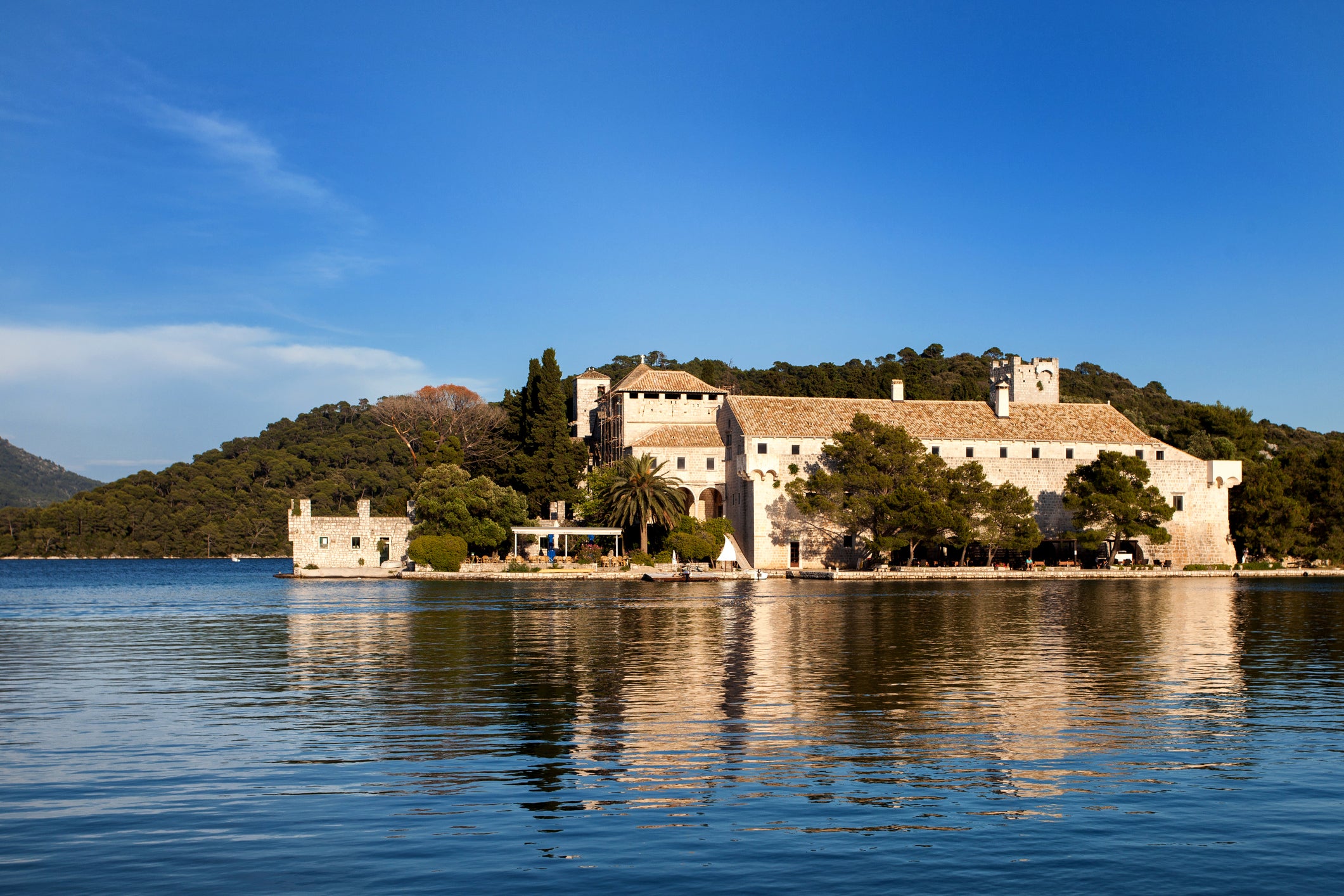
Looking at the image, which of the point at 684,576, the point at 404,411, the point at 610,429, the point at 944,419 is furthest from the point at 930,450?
the point at 404,411

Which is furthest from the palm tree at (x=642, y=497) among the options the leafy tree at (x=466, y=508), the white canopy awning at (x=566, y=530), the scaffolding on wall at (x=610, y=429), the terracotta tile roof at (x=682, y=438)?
the scaffolding on wall at (x=610, y=429)

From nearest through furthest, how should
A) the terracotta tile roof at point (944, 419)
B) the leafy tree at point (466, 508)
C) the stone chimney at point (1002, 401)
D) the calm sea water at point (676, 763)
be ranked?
the calm sea water at point (676, 763)
the leafy tree at point (466, 508)
the terracotta tile roof at point (944, 419)
the stone chimney at point (1002, 401)

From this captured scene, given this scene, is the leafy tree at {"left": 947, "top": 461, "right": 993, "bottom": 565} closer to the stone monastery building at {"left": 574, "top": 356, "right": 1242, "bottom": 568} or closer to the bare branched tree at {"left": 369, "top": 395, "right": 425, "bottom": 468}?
the stone monastery building at {"left": 574, "top": 356, "right": 1242, "bottom": 568}

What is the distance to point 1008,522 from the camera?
6288cm

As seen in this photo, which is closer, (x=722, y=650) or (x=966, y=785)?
(x=966, y=785)

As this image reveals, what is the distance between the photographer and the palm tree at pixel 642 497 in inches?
2394

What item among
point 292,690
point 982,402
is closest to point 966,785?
point 292,690

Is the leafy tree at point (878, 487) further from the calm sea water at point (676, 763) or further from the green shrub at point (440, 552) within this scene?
the calm sea water at point (676, 763)

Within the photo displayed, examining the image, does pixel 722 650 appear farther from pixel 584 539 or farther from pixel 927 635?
pixel 584 539

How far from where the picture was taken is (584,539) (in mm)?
65750

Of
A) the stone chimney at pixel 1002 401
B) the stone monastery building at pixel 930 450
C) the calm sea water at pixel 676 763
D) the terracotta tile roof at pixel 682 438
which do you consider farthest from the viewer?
the stone chimney at pixel 1002 401

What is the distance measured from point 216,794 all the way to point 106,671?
12123 millimetres

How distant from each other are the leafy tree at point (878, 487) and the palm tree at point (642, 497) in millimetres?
7172

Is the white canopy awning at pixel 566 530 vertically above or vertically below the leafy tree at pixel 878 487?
below
